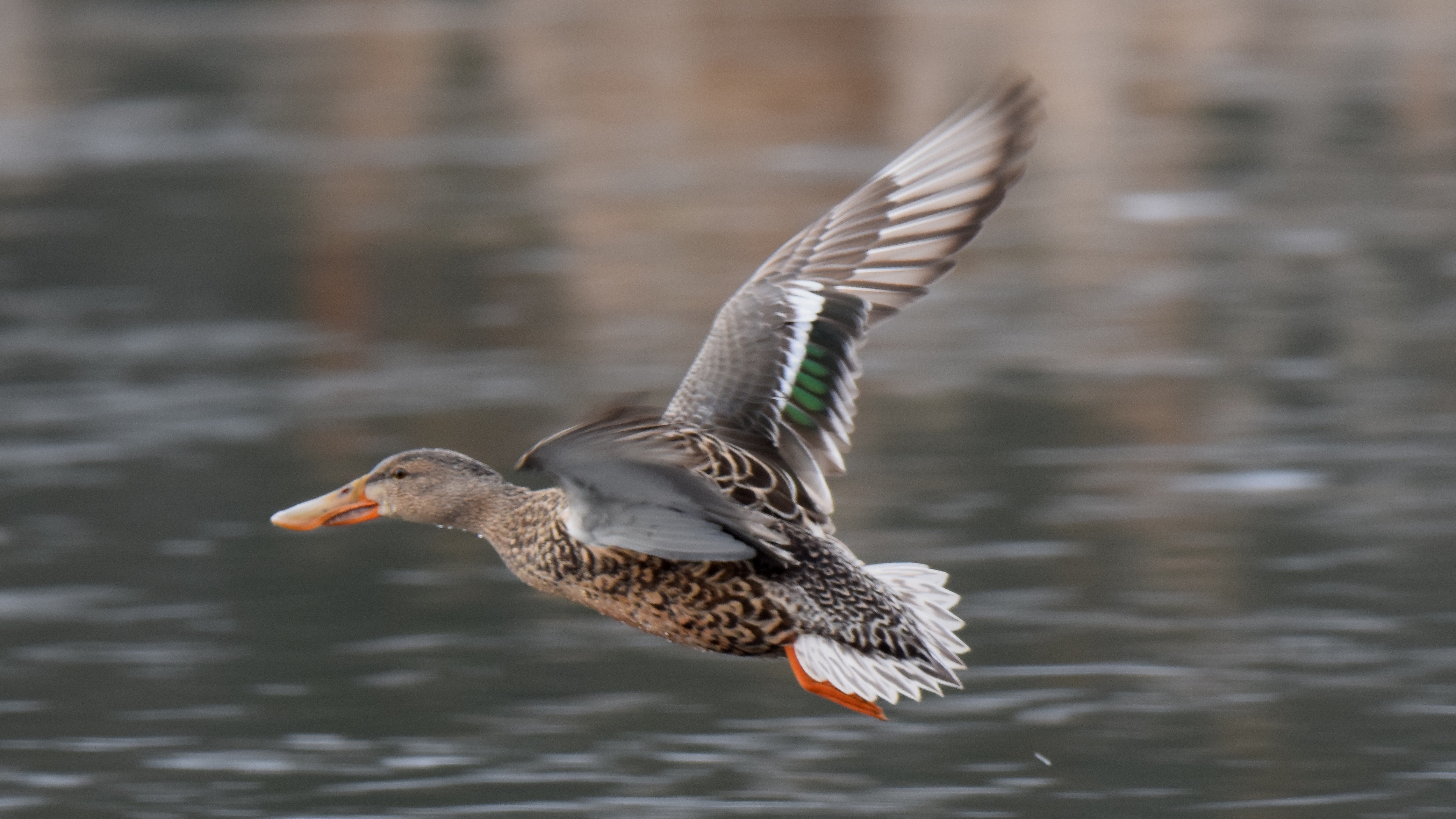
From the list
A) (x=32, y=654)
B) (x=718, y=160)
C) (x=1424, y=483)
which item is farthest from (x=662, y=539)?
(x=718, y=160)

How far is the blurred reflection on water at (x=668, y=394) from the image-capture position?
571 cm

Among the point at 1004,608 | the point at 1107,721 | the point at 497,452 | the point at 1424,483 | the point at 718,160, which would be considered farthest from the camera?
the point at 718,160

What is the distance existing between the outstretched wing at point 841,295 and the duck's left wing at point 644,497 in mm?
456

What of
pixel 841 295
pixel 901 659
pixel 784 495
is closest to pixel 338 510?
pixel 784 495

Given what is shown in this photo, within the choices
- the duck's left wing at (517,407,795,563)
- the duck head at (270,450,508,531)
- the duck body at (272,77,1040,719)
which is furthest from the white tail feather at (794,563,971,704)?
the duck head at (270,450,508,531)

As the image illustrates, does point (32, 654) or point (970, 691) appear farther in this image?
point (32, 654)

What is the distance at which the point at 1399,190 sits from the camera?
14227mm

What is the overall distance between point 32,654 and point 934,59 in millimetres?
16026

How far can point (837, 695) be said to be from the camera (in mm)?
4816

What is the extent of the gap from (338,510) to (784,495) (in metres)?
1.08

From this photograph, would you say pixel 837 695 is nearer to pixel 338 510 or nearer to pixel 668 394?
pixel 338 510

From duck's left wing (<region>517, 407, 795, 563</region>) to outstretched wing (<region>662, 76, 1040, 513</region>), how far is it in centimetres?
46

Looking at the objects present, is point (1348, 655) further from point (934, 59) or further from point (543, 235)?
point (934, 59)

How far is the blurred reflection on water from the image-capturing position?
5.71 meters
